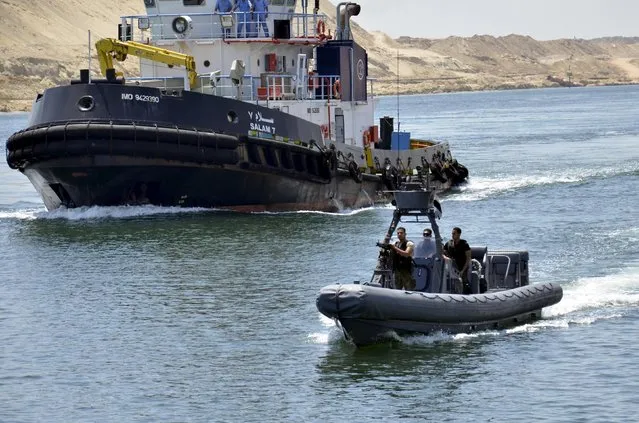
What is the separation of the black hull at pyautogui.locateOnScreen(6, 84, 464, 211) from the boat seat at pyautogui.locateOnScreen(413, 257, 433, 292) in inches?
510

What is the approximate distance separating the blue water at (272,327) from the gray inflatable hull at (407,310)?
9.3 inches

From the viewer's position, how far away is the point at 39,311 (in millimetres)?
24031

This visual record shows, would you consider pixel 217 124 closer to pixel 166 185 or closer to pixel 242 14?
pixel 166 185

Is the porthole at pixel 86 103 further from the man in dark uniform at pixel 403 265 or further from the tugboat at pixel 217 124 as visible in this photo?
the man in dark uniform at pixel 403 265

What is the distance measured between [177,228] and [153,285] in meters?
6.74

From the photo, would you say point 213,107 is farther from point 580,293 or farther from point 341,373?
point 341,373

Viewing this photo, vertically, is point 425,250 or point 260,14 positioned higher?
point 260,14

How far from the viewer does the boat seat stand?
20672 millimetres

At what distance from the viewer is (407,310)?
19.7 metres

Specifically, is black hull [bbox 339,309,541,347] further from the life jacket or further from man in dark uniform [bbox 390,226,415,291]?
the life jacket

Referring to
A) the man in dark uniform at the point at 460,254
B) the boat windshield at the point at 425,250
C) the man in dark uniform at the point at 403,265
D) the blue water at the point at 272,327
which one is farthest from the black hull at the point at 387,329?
the boat windshield at the point at 425,250

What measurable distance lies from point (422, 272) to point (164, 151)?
1300 centimetres

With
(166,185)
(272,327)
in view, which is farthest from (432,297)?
(166,185)

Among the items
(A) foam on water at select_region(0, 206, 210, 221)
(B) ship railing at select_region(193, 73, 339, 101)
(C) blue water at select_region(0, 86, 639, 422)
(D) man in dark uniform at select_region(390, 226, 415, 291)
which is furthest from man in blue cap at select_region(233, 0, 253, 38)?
(D) man in dark uniform at select_region(390, 226, 415, 291)
